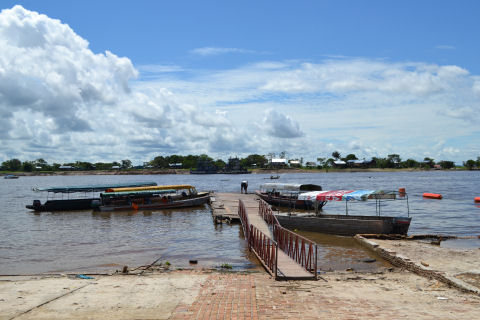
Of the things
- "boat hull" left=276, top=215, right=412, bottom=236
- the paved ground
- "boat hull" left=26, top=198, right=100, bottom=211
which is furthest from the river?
the paved ground

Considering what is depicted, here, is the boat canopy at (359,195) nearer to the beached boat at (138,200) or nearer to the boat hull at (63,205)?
the beached boat at (138,200)

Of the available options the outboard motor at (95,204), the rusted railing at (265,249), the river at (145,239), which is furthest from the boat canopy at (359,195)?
the outboard motor at (95,204)

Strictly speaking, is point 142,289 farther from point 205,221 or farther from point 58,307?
point 205,221

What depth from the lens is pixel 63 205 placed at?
45562 mm

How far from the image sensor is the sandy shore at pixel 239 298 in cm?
879

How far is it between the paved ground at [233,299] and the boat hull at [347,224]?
11553mm

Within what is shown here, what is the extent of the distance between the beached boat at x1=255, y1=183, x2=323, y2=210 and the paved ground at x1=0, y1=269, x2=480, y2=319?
25.8m

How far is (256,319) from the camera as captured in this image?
26.9 ft

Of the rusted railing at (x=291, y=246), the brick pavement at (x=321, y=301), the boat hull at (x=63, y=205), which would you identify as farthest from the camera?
the boat hull at (x=63, y=205)

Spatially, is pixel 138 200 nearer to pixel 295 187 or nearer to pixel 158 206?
pixel 158 206

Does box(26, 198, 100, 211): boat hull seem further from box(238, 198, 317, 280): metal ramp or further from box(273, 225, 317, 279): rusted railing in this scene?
box(273, 225, 317, 279): rusted railing

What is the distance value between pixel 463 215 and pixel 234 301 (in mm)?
33169

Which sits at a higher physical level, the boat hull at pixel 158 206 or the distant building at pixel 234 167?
the distant building at pixel 234 167

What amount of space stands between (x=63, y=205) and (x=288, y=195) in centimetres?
2566
